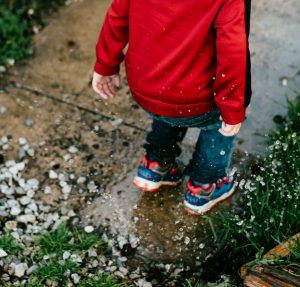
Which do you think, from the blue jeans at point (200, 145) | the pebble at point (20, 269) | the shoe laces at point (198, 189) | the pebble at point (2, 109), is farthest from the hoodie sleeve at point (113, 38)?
the pebble at point (2, 109)

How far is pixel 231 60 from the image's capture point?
1917 millimetres

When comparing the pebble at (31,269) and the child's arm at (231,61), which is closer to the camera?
the child's arm at (231,61)

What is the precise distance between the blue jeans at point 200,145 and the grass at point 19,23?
1.31 meters

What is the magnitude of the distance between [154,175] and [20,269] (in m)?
0.78

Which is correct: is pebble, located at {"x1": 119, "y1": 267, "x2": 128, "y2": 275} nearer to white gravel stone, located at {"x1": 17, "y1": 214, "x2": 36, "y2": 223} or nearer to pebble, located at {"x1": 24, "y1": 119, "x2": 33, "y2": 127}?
white gravel stone, located at {"x1": 17, "y1": 214, "x2": 36, "y2": 223}

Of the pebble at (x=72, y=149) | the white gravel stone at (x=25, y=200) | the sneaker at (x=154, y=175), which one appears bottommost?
the white gravel stone at (x=25, y=200)

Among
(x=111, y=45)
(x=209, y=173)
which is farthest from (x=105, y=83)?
(x=209, y=173)

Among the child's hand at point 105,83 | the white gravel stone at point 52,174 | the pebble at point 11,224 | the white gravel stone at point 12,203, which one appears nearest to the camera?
the child's hand at point 105,83

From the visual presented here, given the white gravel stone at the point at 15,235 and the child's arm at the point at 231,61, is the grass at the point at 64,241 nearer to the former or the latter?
the white gravel stone at the point at 15,235

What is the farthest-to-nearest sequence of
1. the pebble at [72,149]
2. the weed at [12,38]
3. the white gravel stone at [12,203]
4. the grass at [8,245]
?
1. the weed at [12,38]
2. the pebble at [72,149]
3. the white gravel stone at [12,203]
4. the grass at [8,245]

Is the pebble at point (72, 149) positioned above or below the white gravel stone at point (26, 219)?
above

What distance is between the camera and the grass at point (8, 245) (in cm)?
260

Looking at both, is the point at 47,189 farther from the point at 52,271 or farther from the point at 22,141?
the point at 52,271

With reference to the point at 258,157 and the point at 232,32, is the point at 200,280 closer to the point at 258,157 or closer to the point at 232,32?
the point at 258,157
